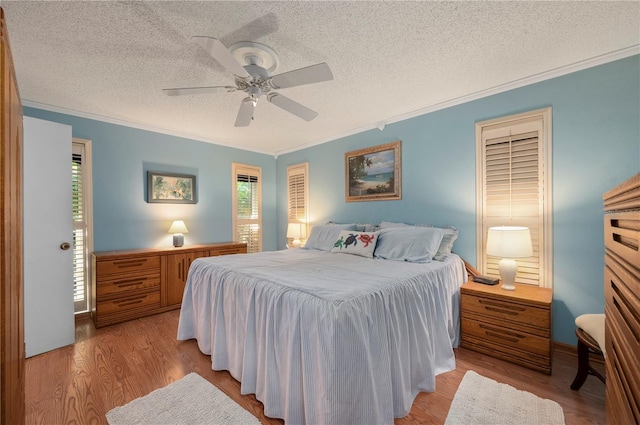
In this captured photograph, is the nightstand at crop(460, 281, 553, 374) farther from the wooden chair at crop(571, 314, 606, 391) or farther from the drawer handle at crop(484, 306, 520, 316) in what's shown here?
the wooden chair at crop(571, 314, 606, 391)

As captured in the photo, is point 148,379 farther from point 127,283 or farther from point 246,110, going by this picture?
point 246,110

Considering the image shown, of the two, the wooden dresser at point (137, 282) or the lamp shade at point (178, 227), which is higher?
the lamp shade at point (178, 227)

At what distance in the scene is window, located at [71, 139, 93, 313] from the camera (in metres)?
3.21

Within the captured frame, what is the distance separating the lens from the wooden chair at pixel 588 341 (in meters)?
1.63

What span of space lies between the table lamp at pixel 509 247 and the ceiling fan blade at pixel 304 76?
189 cm

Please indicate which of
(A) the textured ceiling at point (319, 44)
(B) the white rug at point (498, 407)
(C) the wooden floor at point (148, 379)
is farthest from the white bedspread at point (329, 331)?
(A) the textured ceiling at point (319, 44)

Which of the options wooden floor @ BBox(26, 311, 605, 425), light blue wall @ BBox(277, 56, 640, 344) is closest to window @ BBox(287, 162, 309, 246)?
light blue wall @ BBox(277, 56, 640, 344)

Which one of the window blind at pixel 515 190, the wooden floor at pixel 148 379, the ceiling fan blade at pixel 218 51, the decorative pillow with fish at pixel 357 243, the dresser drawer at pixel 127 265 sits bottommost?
the wooden floor at pixel 148 379

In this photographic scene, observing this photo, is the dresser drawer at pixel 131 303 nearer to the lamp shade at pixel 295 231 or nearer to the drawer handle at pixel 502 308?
the lamp shade at pixel 295 231

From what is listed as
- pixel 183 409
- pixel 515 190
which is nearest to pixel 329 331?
pixel 183 409

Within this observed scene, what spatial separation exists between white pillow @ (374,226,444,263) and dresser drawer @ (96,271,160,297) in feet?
9.12

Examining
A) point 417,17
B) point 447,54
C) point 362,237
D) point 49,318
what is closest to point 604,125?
point 447,54

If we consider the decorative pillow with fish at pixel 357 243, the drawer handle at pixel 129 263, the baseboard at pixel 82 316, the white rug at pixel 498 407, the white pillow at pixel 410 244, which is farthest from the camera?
the baseboard at pixel 82 316

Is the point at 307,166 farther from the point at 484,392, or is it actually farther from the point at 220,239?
the point at 484,392
